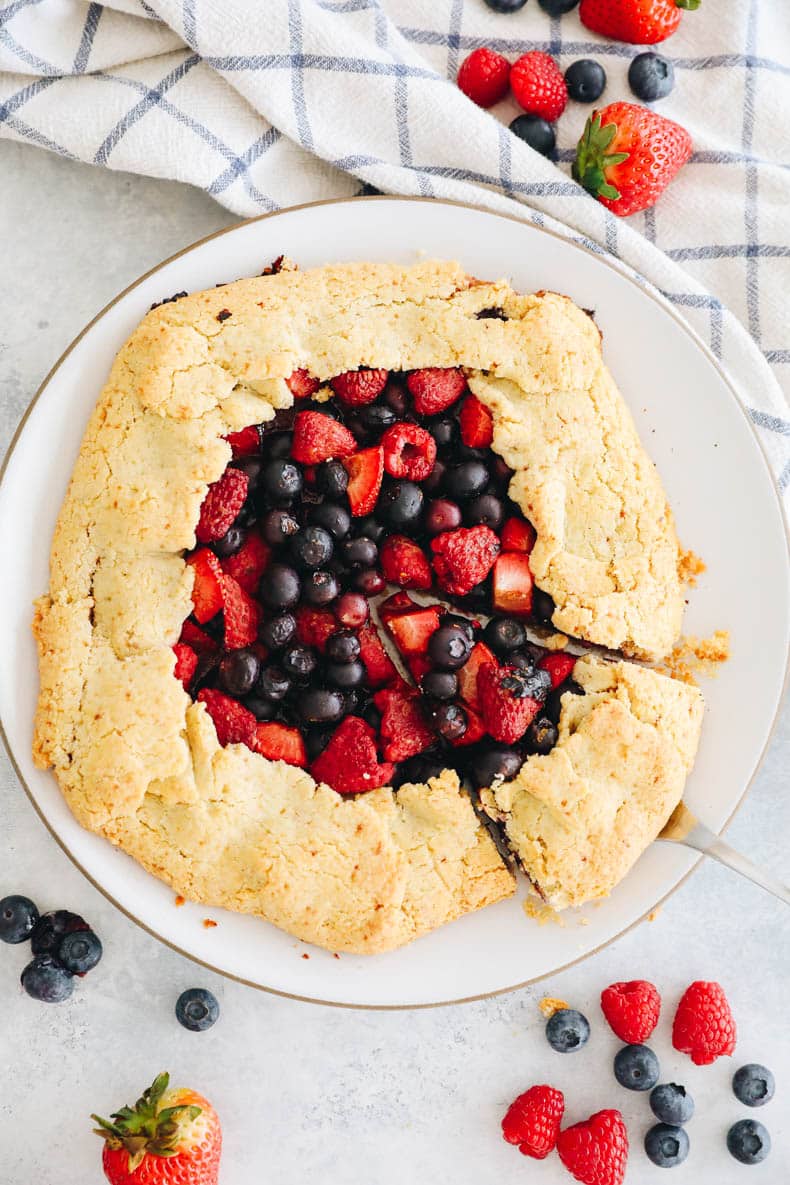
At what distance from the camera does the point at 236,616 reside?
3195mm

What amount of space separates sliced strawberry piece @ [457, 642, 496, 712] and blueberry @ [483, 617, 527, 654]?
60 mm

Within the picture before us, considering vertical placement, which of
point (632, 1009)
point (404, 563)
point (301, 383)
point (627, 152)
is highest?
point (627, 152)

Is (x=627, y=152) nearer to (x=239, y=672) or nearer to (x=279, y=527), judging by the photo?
(x=279, y=527)

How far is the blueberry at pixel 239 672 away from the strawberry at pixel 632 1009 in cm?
183

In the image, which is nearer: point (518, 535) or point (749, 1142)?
point (518, 535)

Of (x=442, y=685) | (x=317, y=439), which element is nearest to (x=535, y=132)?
(x=317, y=439)

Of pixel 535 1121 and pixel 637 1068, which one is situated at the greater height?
pixel 637 1068

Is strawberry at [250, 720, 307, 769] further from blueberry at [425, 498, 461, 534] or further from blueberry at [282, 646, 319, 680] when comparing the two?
blueberry at [425, 498, 461, 534]

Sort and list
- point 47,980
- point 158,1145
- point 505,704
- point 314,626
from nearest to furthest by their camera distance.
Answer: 1. point 505,704
2. point 314,626
3. point 158,1145
4. point 47,980

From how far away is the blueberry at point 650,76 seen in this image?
3730 mm

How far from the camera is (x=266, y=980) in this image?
3.32 meters

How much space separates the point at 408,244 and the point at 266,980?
249cm

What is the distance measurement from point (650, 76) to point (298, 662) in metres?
2.47

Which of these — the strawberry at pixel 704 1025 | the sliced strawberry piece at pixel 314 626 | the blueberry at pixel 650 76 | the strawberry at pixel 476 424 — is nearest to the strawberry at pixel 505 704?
the sliced strawberry piece at pixel 314 626
